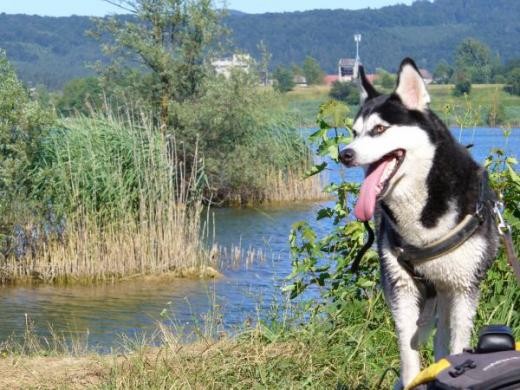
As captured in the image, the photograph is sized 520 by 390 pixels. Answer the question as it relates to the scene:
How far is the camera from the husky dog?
14.0ft

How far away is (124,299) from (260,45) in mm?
13864

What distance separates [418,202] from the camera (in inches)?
170

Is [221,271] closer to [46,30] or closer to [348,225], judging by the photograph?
[348,225]

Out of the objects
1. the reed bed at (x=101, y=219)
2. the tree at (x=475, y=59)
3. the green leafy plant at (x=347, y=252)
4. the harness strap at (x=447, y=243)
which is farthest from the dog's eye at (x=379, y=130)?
the reed bed at (x=101, y=219)

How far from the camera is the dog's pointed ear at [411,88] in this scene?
4340mm

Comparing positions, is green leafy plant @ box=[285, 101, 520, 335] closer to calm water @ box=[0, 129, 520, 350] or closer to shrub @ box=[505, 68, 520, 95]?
calm water @ box=[0, 129, 520, 350]

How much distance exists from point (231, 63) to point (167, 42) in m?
1.90

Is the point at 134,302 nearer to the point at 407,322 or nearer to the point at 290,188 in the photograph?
the point at 407,322

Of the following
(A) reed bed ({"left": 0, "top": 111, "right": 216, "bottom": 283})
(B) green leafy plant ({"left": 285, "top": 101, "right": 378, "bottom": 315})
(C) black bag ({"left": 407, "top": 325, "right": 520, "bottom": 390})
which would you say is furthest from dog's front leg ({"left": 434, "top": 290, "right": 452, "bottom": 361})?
(A) reed bed ({"left": 0, "top": 111, "right": 216, "bottom": 283})

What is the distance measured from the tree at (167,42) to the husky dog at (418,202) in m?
19.9

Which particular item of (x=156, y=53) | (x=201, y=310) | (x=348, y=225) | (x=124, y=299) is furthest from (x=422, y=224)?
(x=156, y=53)

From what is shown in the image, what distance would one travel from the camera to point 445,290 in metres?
4.43

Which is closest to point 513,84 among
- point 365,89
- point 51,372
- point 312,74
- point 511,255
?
point 51,372

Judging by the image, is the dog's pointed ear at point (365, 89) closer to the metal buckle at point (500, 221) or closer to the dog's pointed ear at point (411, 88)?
the dog's pointed ear at point (411, 88)
